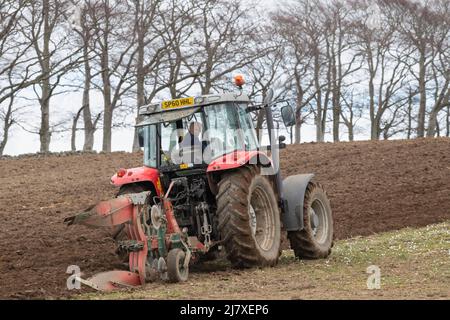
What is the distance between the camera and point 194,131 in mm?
11812

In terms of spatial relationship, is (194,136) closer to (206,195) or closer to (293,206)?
(206,195)

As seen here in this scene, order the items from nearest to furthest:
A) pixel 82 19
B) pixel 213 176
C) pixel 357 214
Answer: pixel 213 176 → pixel 357 214 → pixel 82 19

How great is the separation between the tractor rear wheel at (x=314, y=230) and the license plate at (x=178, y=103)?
255 centimetres

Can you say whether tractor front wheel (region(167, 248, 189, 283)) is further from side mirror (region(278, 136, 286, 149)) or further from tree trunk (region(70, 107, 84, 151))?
tree trunk (region(70, 107, 84, 151))

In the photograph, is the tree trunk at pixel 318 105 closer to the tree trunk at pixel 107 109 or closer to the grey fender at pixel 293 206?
the tree trunk at pixel 107 109

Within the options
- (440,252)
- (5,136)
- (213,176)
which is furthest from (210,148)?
(5,136)

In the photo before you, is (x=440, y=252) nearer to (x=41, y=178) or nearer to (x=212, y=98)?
(x=212, y=98)

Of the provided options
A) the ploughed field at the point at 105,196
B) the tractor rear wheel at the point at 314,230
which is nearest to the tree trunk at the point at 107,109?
the ploughed field at the point at 105,196

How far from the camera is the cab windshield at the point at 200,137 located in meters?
11.7

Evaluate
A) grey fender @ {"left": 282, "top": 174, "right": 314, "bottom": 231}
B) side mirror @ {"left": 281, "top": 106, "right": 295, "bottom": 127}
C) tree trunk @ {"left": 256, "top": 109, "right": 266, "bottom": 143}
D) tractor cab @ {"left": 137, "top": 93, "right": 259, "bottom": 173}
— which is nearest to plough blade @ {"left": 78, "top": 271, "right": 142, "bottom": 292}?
tractor cab @ {"left": 137, "top": 93, "right": 259, "bottom": 173}

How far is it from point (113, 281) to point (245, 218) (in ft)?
7.17

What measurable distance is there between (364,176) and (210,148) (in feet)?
37.6

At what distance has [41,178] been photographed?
74.5ft
